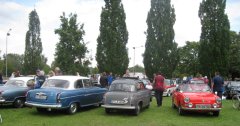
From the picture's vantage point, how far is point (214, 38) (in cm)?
3784

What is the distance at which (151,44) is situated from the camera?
1531 inches

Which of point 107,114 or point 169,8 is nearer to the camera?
point 107,114

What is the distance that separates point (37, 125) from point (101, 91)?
18.9 feet

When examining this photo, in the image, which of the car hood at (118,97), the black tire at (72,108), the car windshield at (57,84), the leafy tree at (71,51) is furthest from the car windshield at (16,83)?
the leafy tree at (71,51)

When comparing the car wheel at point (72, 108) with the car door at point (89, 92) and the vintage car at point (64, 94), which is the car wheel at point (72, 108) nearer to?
the vintage car at point (64, 94)

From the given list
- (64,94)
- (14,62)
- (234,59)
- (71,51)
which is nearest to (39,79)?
(64,94)

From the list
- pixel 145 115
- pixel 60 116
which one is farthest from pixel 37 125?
pixel 145 115

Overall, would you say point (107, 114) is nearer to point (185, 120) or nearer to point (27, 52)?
point (185, 120)

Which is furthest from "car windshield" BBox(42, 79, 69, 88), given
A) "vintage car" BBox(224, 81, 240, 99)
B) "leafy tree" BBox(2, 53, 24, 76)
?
"leafy tree" BBox(2, 53, 24, 76)

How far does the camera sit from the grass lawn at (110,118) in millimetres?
12586

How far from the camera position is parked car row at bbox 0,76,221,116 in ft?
46.1

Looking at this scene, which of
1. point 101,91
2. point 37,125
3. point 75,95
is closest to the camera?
A: point 37,125

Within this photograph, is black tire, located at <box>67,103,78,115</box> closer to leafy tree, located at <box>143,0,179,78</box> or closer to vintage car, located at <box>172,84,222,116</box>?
vintage car, located at <box>172,84,222,116</box>

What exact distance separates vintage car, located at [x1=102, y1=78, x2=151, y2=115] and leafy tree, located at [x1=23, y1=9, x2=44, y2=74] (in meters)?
48.6
